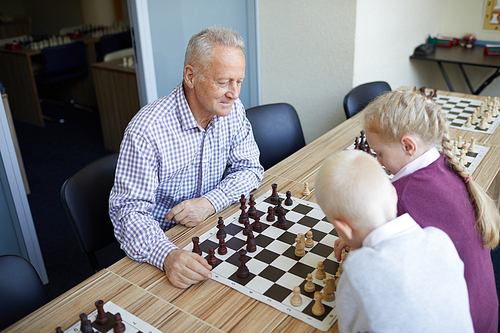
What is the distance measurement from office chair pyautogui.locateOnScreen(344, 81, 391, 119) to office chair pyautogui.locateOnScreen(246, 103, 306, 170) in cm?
47

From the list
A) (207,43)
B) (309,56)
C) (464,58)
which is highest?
(207,43)

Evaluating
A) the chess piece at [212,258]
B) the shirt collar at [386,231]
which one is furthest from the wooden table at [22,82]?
the shirt collar at [386,231]

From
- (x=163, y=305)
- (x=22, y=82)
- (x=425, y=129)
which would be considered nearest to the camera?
(x=163, y=305)

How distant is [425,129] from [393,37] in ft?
8.37

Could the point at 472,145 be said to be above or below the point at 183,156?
below

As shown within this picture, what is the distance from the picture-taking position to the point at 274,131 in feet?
7.85

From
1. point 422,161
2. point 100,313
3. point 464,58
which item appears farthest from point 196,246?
point 464,58

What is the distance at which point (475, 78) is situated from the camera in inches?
171

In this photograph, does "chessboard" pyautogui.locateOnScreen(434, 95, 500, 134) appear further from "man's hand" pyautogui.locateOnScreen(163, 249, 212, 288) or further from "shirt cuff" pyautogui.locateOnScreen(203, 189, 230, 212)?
"man's hand" pyautogui.locateOnScreen(163, 249, 212, 288)

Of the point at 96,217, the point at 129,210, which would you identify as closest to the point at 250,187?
the point at 129,210

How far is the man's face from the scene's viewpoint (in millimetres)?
1545

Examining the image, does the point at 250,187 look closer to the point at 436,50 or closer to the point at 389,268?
the point at 389,268

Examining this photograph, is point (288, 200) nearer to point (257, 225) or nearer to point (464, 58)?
point (257, 225)

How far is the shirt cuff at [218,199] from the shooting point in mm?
1617
